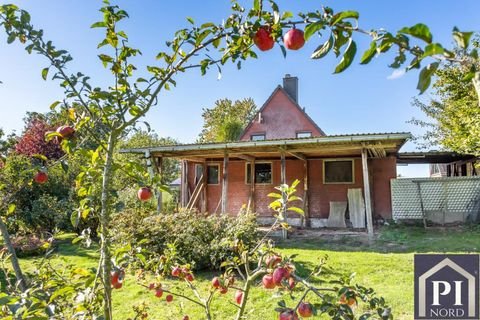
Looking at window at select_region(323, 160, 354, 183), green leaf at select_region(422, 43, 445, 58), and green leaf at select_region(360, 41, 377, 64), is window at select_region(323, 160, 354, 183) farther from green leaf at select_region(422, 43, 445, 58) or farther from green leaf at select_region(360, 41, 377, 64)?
green leaf at select_region(422, 43, 445, 58)

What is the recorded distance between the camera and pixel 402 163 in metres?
13.1

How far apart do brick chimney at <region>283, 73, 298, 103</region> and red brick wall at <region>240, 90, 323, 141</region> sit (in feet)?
2.98

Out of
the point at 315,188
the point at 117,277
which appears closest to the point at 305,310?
the point at 117,277

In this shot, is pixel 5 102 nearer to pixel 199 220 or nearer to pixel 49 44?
pixel 49 44

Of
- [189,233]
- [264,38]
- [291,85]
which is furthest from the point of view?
[291,85]

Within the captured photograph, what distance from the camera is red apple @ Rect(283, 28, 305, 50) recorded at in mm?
981

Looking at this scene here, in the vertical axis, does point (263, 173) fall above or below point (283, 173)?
above

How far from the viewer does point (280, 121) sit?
16.7m

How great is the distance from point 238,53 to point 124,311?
12.8ft

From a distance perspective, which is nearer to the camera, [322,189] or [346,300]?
[346,300]

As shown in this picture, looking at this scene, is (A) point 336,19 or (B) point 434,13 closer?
(A) point 336,19

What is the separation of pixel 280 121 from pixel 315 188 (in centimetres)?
566

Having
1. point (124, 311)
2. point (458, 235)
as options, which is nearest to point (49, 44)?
point (124, 311)

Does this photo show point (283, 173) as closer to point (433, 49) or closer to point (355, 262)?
point (355, 262)
